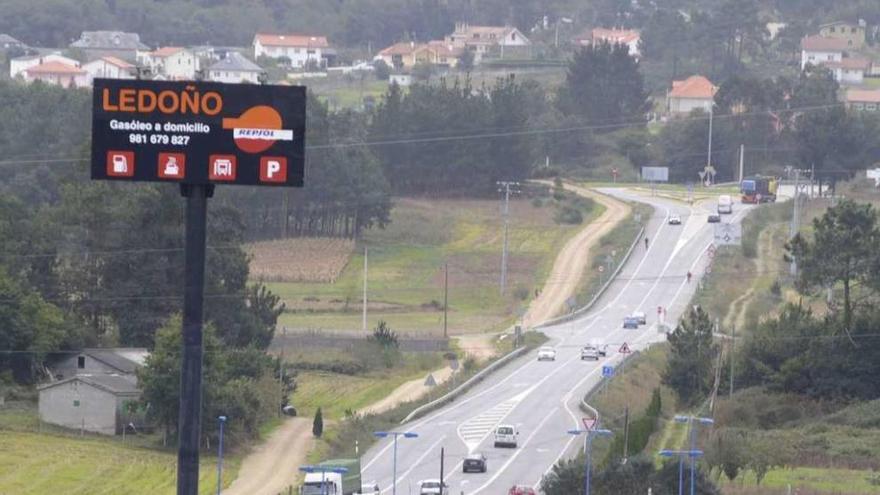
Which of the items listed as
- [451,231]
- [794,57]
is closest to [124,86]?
[451,231]

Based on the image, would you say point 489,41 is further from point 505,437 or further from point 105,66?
point 505,437

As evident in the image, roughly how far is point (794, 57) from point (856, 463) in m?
128

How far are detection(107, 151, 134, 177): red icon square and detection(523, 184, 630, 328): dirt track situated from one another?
179 ft

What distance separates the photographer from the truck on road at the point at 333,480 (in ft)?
137

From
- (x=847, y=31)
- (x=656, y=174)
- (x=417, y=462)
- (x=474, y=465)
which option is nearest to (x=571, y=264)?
(x=656, y=174)

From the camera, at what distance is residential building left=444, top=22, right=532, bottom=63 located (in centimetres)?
18225

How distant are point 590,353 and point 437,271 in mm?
19085

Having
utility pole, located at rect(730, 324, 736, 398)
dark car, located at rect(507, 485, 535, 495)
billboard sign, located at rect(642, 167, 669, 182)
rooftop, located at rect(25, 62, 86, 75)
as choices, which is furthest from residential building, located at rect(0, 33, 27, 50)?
dark car, located at rect(507, 485, 535, 495)

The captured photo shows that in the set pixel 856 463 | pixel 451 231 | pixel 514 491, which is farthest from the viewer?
pixel 451 231

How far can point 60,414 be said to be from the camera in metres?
53.9

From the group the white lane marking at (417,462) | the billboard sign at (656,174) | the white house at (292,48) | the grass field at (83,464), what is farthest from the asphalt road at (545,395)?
the white house at (292,48)

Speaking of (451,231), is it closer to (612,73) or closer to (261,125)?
(612,73)

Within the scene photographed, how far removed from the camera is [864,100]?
14238 cm

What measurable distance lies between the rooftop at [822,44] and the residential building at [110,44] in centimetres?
5686
